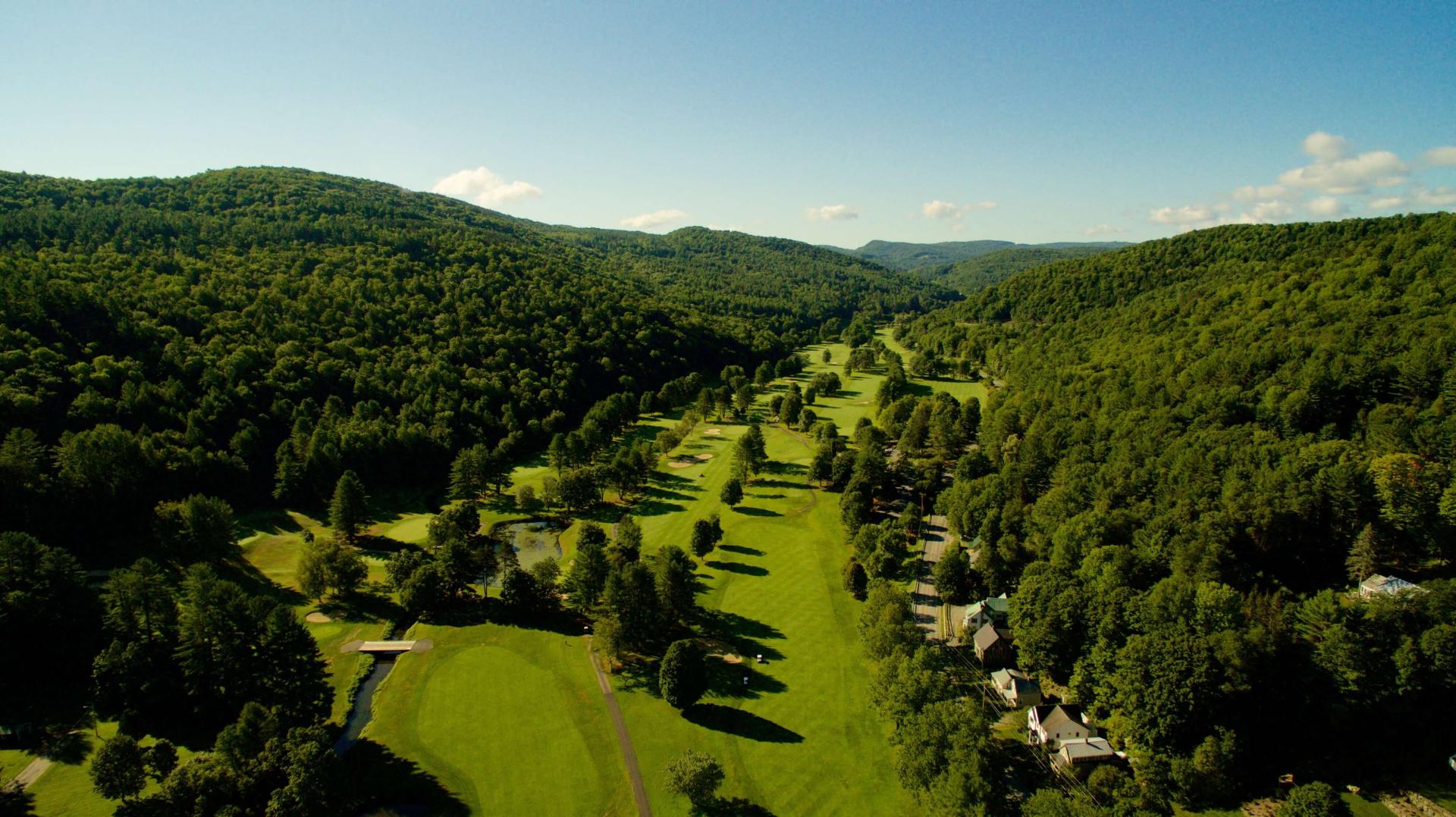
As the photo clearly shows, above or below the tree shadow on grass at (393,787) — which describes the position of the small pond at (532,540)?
above

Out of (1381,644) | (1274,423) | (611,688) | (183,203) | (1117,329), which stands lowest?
(611,688)

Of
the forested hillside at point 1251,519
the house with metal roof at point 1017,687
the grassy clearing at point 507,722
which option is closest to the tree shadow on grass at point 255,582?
the grassy clearing at point 507,722

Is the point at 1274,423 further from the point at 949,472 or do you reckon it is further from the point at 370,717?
the point at 370,717

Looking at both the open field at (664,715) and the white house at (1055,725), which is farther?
the white house at (1055,725)

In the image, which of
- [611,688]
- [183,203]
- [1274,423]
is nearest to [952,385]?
[1274,423]

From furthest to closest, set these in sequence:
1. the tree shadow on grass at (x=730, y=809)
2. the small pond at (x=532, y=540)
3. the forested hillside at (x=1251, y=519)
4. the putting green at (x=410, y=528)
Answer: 1. the putting green at (x=410, y=528)
2. the small pond at (x=532, y=540)
3. the forested hillside at (x=1251, y=519)
4. the tree shadow on grass at (x=730, y=809)

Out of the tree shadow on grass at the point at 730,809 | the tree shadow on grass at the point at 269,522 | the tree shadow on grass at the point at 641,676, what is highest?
the tree shadow on grass at the point at 269,522

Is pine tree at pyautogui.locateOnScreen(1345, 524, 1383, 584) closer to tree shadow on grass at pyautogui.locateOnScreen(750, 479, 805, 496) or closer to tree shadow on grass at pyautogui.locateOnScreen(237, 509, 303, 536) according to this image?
tree shadow on grass at pyautogui.locateOnScreen(750, 479, 805, 496)

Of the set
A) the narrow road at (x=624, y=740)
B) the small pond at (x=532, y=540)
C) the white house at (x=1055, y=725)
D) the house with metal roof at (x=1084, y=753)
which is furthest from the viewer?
the small pond at (x=532, y=540)

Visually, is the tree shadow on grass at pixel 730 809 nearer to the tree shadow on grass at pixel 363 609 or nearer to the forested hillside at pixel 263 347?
the tree shadow on grass at pixel 363 609
